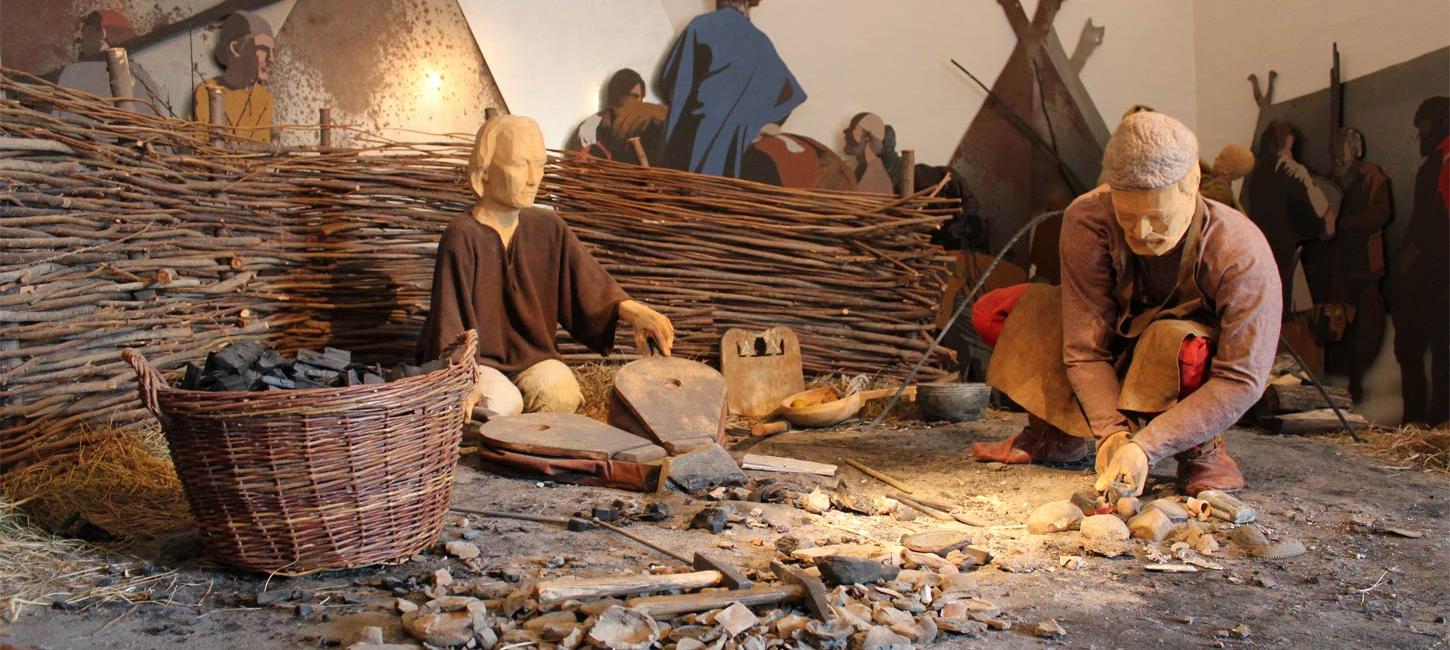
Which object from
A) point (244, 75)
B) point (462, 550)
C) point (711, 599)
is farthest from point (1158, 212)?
point (244, 75)

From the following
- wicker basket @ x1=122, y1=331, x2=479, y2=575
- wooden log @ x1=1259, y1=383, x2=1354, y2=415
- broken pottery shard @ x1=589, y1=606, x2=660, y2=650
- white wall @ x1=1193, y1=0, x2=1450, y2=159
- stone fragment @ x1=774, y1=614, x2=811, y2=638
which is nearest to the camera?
broken pottery shard @ x1=589, y1=606, x2=660, y2=650

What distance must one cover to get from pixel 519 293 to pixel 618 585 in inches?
91.5

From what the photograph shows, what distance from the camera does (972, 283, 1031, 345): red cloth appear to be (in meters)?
4.41

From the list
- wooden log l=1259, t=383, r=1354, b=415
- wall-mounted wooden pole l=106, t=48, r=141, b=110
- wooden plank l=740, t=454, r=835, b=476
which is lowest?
wooden plank l=740, t=454, r=835, b=476

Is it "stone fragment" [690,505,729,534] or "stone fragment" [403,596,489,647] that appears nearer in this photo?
"stone fragment" [403,596,489,647]

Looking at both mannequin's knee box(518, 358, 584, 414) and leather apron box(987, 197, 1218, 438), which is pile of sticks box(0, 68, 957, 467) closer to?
mannequin's knee box(518, 358, 584, 414)

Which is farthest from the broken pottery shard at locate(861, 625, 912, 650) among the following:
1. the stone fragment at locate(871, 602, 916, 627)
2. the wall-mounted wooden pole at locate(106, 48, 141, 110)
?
the wall-mounted wooden pole at locate(106, 48, 141, 110)

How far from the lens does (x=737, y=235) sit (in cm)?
604

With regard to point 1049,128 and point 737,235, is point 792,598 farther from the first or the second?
point 1049,128

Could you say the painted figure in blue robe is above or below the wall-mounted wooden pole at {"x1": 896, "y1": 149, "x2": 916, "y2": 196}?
above

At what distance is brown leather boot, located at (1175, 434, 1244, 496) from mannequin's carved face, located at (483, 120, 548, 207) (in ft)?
8.72

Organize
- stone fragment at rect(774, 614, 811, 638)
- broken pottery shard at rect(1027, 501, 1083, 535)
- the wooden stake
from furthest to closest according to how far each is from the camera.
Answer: the wooden stake
broken pottery shard at rect(1027, 501, 1083, 535)
stone fragment at rect(774, 614, 811, 638)

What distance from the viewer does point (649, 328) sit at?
14.9 ft

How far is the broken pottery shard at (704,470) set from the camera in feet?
12.4
